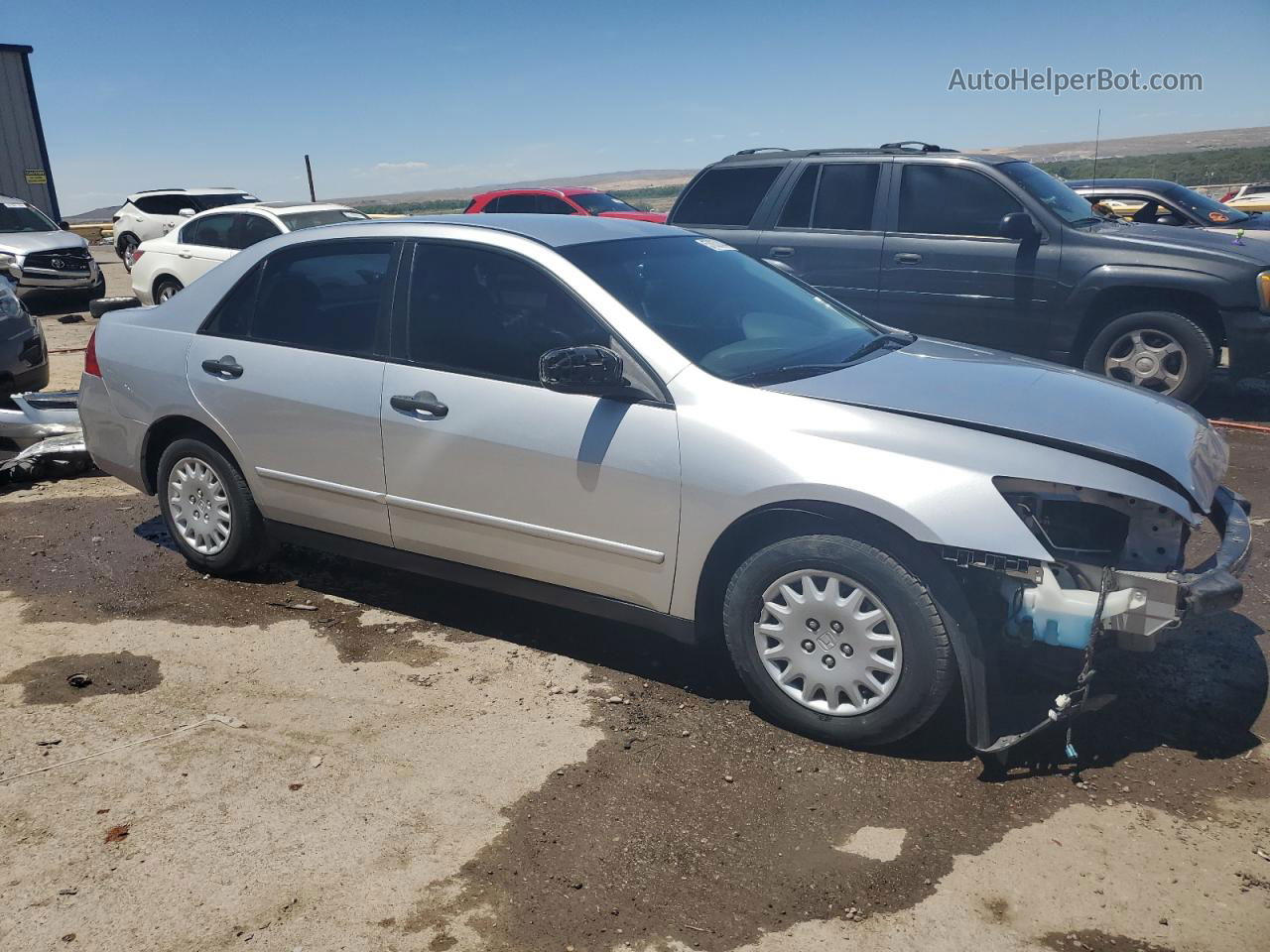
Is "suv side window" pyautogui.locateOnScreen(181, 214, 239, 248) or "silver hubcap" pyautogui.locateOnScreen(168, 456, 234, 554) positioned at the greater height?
"suv side window" pyautogui.locateOnScreen(181, 214, 239, 248)

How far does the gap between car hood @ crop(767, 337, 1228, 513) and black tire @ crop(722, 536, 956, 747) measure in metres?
0.47

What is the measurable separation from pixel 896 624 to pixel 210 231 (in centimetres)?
1265

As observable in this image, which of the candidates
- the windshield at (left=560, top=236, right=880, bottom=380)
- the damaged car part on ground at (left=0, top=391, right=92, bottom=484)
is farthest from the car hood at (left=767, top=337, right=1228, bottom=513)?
the damaged car part on ground at (left=0, top=391, right=92, bottom=484)

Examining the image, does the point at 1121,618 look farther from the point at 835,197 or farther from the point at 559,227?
the point at 835,197

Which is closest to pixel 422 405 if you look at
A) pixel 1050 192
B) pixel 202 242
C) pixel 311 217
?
pixel 1050 192

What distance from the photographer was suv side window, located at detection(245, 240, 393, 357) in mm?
4414

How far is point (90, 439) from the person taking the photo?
5438 mm

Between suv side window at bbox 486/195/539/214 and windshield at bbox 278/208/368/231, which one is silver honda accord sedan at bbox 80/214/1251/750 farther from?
suv side window at bbox 486/195/539/214

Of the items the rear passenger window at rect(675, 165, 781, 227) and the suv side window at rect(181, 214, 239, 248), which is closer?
the rear passenger window at rect(675, 165, 781, 227)

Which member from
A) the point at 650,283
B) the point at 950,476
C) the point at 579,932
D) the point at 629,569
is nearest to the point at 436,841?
the point at 579,932

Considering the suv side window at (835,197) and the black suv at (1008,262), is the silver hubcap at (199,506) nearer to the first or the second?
the black suv at (1008,262)

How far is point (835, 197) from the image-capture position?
8492 millimetres

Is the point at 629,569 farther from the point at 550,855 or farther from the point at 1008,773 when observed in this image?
the point at 1008,773

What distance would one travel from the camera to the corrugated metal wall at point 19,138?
2378cm
